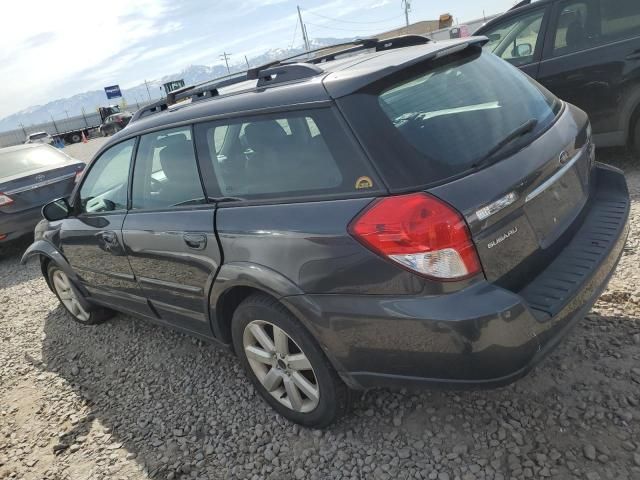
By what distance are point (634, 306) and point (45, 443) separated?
3635 millimetres

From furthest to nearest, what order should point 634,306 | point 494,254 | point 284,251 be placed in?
1. point 634,306
2. point 284,251
3. point 494,254

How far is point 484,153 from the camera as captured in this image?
6.81 ft

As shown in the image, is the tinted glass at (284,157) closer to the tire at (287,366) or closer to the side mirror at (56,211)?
the tire at (287,366)

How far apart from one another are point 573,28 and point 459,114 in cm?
363

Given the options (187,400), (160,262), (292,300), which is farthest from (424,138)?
(187,400)

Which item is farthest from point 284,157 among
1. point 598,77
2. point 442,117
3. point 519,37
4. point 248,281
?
point 519,37

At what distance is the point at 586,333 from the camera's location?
2.79 meters

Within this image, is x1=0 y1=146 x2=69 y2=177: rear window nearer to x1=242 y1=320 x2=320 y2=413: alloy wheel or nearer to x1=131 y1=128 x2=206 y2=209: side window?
x1=131 y1=128 x2=206 y2=209: side window

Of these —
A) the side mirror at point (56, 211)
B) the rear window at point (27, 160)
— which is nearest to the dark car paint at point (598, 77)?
the side mirror at point (56, 211)

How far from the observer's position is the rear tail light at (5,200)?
667 cm

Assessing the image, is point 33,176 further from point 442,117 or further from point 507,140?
point 507,140

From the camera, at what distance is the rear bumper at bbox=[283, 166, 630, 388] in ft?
6.03

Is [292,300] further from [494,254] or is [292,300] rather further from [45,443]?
[45,443]

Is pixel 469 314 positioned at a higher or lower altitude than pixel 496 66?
lower
